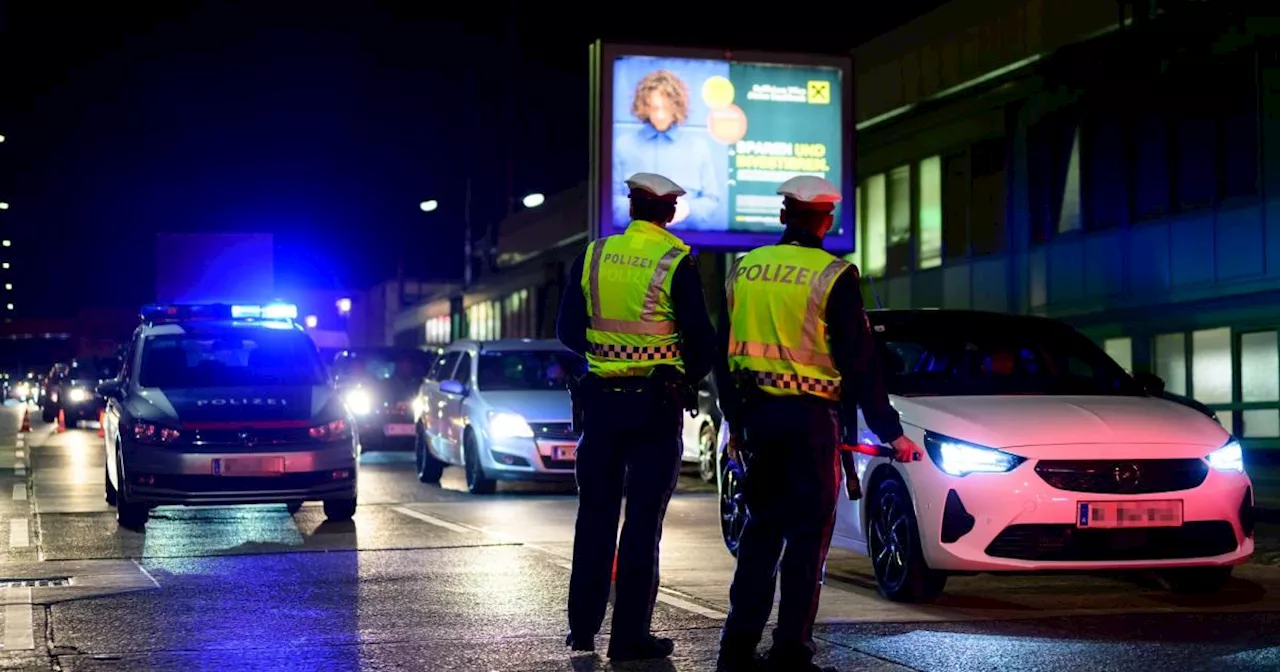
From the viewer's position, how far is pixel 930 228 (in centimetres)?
3575

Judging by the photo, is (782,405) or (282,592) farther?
(282,592)

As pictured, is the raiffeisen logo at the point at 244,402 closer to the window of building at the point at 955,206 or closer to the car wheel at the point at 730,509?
the car wheel at the point at 730,509

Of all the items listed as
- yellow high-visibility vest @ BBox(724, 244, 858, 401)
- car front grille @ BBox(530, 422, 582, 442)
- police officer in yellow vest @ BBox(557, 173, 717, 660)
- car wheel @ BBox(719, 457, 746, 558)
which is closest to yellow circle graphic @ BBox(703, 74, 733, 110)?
car front grille @ BBox(530, 422, 582, 442)

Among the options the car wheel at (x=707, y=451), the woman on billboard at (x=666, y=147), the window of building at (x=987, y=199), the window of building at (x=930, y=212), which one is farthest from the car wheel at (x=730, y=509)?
the window of building at (x=930, y=212)

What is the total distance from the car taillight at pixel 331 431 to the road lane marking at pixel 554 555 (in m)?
0.97

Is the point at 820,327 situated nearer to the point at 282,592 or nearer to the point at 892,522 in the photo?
the point at 892,522

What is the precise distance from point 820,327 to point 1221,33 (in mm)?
21707

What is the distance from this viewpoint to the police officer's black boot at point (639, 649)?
752 centimetres

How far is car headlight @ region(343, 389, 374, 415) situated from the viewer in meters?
25.8

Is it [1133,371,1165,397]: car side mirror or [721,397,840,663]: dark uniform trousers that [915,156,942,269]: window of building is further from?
[721,397,840,663]: dark uniform trousers

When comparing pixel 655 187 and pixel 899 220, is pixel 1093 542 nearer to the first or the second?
pixel 655 187

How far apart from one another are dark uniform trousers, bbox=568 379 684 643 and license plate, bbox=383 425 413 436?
1859 centimetres

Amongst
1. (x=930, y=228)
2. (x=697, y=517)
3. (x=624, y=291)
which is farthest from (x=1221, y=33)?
(x=624, y=291)

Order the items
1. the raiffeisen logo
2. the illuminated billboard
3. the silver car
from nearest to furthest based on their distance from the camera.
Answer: the raiffeisen logo → the silver car → the illuminated billboard
